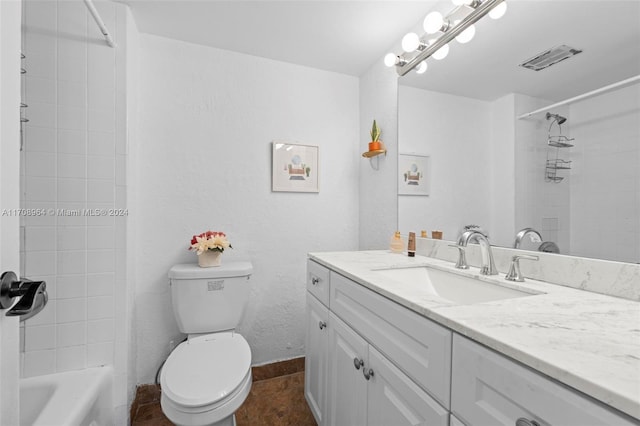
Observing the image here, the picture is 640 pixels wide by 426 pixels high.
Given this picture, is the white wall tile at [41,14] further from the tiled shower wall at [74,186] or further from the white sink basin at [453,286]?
the white sink basin at [453,286]

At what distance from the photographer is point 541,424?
45 centimetres

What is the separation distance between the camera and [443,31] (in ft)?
4.46

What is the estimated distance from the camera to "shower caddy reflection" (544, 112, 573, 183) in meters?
0.96

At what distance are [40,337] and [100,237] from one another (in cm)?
54

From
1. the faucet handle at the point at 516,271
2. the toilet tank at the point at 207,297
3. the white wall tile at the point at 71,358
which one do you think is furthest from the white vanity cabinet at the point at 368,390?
the white wall tile at the point at 71,358

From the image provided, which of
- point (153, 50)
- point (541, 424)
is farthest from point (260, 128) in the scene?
point (541, 424)

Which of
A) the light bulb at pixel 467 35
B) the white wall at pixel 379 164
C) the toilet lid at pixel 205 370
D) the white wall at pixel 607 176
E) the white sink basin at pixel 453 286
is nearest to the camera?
the white wall at pixel 607 176

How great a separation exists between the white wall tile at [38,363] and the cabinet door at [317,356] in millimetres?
1247

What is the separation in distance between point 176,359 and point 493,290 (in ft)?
4.45

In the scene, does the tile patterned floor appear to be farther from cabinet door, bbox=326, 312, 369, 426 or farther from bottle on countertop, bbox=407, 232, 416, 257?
bottle on countertop, bbox=407, 232, 416, 257

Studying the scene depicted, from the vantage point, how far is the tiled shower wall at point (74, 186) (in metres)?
1.35

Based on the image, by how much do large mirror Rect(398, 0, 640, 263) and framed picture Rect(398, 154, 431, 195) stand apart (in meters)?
0.04

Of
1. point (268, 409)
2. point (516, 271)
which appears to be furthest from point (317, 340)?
point (516, 271)

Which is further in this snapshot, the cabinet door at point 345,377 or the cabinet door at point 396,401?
the cabinet door at point 345,377
